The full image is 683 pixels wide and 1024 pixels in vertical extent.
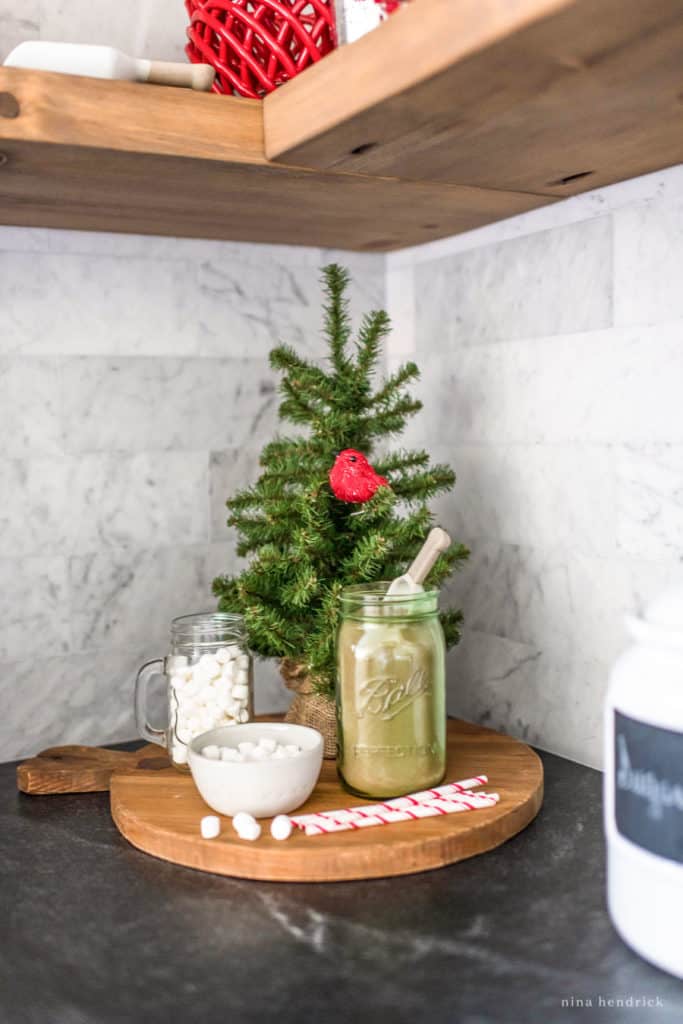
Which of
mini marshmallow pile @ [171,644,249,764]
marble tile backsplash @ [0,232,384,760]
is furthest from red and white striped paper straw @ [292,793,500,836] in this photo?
marble tile backsplash @ [0,232,384,760]

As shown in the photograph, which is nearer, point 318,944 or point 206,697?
point 318,944

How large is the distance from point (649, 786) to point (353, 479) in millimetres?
411

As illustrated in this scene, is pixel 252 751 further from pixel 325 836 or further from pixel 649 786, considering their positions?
pixel 649 786

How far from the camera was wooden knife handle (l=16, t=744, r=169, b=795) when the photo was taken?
3.24ft

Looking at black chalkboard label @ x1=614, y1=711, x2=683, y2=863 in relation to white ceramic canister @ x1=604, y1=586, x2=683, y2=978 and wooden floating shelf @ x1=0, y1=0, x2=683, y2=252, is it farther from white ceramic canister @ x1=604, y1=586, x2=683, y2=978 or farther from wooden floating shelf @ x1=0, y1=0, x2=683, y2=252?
wooden floating shelf @ x1=0, y1=0, x2=683, y2=252

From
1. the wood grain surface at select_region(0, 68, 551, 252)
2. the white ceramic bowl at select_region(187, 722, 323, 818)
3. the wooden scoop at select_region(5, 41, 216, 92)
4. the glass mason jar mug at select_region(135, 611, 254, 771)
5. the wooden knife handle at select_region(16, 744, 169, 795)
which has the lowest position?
the wooden knife handle at select_region(16, 744, 169, 795)

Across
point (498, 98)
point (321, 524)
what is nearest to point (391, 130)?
point (498, 98)

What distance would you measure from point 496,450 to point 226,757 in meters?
0.46

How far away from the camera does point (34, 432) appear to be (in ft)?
3.67

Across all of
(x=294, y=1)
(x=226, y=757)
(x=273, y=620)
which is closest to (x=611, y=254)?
(x=294, y=1)

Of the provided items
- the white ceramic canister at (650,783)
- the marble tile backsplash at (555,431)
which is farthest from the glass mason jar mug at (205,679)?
the white ceramic canister at (650,783)

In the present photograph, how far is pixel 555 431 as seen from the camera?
3.48ft

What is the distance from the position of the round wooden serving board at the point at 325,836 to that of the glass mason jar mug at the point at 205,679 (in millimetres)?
45

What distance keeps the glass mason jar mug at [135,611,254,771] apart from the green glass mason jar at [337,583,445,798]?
0.41ft
